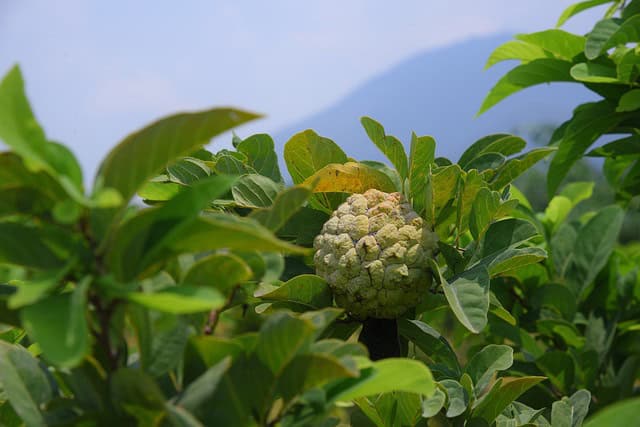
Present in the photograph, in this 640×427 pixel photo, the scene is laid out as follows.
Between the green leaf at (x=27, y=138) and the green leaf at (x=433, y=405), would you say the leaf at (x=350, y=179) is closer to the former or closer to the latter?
the green leaf at (x=433, y=405)

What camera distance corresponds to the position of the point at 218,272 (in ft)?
2.17

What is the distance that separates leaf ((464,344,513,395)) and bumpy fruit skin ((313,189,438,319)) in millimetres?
131

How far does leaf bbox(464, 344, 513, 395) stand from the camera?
3.37 feet

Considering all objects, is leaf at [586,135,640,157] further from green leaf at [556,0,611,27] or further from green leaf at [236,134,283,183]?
green leaf at [236,134,283,183]

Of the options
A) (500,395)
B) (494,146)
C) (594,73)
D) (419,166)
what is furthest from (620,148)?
(500,395)

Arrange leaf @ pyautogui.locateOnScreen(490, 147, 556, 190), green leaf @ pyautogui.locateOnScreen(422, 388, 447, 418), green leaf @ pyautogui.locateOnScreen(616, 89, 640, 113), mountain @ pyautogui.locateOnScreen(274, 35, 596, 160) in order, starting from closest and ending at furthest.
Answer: green leaf @ pyautogui.locateOnScreen(422, 388, 447, 418)
leaf @ pyautogui.locateOnScreen(490, 147, 556, 190)
green leaf @ pyautogui.locateOnScreen(616, 89, 640, 113)
mountain @ pyautogui.locateOnScreen(274, 35, 596, 160)

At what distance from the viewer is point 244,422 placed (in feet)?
2.18

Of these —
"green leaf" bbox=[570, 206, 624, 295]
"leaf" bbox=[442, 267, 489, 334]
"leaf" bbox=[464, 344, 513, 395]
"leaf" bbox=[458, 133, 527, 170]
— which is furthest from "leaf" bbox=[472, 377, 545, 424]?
"green leaf" bbox=[570, 206, 624, 295]

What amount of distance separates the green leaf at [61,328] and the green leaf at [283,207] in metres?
0.21

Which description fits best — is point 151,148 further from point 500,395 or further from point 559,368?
point 559,368

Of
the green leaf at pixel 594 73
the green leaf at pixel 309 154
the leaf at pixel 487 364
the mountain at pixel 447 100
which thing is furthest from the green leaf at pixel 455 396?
the mountain at pixel 447 100

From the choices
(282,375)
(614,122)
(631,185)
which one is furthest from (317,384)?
(631,185)

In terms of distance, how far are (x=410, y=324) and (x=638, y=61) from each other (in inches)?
37.1

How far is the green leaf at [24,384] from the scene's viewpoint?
26.6 inches
